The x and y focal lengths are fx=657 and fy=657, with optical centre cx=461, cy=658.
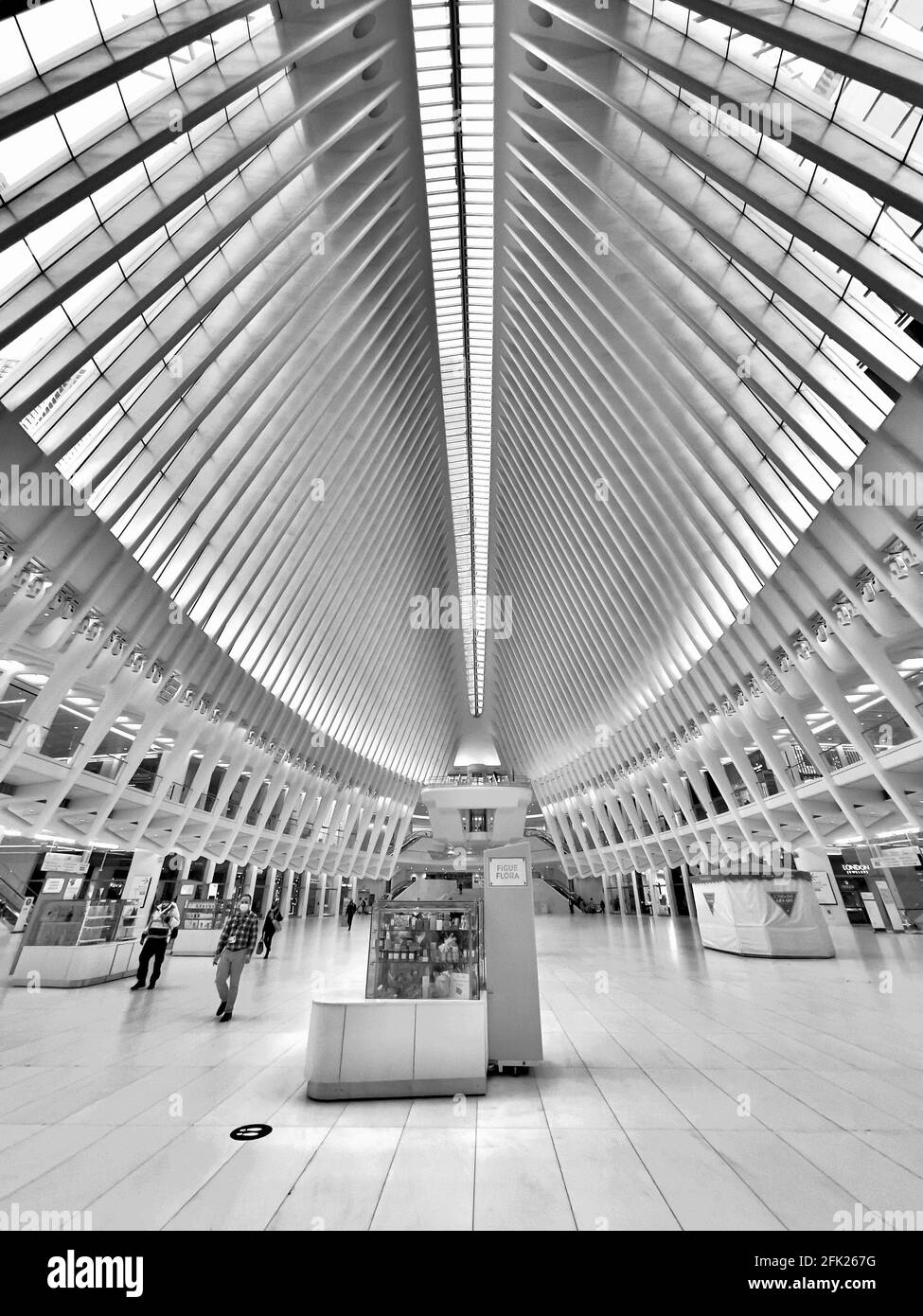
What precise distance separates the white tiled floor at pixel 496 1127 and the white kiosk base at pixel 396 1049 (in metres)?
0.17

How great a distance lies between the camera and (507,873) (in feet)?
23.1

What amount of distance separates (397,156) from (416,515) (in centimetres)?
1656

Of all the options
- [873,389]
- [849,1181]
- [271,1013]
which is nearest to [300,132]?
[873,389]

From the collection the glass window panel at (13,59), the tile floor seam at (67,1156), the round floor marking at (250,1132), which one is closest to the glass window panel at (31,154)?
the glass window panel at (13,59)

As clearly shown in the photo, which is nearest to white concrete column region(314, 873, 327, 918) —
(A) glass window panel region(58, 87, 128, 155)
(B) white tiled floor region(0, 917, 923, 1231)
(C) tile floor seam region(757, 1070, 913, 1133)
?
(B) white tiled floor region(0, 917, 923, 1231)

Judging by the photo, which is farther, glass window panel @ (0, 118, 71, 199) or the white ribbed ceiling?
the white ribbed ceiling

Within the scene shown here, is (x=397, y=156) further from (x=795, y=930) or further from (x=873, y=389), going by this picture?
(x=795, y=930)

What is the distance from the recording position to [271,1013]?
9.50m

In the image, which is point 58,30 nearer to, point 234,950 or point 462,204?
point 234,950

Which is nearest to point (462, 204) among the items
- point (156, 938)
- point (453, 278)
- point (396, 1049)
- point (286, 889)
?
point (453, 278)

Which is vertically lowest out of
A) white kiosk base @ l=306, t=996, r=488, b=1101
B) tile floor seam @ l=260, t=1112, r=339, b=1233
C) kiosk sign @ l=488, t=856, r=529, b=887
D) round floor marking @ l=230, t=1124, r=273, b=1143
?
tile floor seam @ l=260, t=1112, r=339, b=1233

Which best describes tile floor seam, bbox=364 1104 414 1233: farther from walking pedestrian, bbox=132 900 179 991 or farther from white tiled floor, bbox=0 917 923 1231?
walking pedestrian, bbox=132 900 179 991

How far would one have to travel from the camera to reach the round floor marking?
466 centimetres

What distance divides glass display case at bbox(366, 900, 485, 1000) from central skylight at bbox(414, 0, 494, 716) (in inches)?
653
